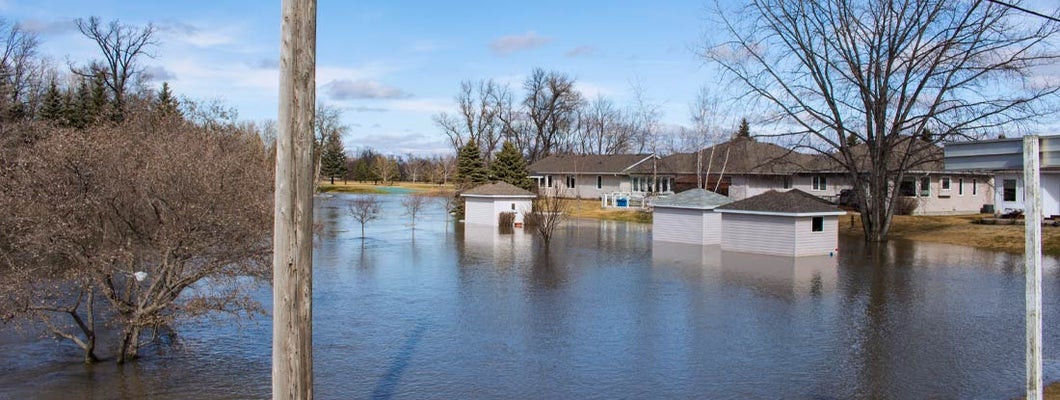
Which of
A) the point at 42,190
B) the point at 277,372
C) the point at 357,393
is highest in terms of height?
the point at 42,190

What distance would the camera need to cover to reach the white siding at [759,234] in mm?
27094

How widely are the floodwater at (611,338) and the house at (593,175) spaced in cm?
3586

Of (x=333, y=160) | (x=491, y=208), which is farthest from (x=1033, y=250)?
(x=333, y=160)

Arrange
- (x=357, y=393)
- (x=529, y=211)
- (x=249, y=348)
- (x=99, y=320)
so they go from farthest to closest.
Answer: (x=529, y=211)
(x=99, y=320)
(x=249, y=348)
(x=357, y=393)

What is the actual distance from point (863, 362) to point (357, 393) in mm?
7682

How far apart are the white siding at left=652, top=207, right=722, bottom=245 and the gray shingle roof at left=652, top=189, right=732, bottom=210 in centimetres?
20

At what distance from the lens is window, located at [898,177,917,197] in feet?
146

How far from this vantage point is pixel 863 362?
12.0 meters

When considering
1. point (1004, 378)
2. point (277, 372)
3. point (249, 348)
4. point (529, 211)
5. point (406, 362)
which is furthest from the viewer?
point (529, 211)

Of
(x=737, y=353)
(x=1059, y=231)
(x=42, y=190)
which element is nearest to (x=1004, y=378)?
(x=737, y=353)

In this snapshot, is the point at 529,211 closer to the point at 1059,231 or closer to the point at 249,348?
the point at 1059,231

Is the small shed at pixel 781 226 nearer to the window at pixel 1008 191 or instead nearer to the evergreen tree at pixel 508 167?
the window at pixel 1008 191

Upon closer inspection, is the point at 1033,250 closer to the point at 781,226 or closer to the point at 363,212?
the point at 781,226

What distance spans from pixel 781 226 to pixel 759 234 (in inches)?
40.7
